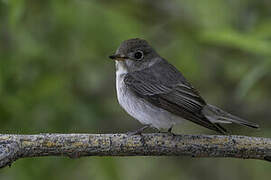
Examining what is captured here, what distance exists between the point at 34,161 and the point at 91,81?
1.73m

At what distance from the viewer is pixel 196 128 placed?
760 cm

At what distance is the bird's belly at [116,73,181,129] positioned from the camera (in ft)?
17.6

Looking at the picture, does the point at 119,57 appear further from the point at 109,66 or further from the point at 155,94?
the point at 109,66

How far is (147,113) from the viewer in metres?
5.41

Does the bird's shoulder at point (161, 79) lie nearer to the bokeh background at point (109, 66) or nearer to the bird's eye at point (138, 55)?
the bird's eye at point (138, 55)

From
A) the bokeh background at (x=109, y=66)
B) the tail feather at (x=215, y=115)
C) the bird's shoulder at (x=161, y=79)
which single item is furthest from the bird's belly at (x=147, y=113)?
the bokeh background at (x=109, y=66)

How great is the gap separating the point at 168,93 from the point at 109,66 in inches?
79.6

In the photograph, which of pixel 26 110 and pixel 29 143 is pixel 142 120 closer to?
pixel 26 110

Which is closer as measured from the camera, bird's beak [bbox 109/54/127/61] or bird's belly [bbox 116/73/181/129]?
bird's belly [bbox 116/73/181/129]

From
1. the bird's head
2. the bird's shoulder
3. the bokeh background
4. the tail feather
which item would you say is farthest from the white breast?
the bokeh background

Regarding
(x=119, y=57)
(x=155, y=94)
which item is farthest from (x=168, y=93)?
(x=119, y=57)

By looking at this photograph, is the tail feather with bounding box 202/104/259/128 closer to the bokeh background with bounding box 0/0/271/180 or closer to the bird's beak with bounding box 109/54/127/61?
the bokeh background with bounding box 0/0/271/180

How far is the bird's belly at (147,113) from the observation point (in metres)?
5.36

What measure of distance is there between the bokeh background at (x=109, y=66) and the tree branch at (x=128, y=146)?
1.33 m
